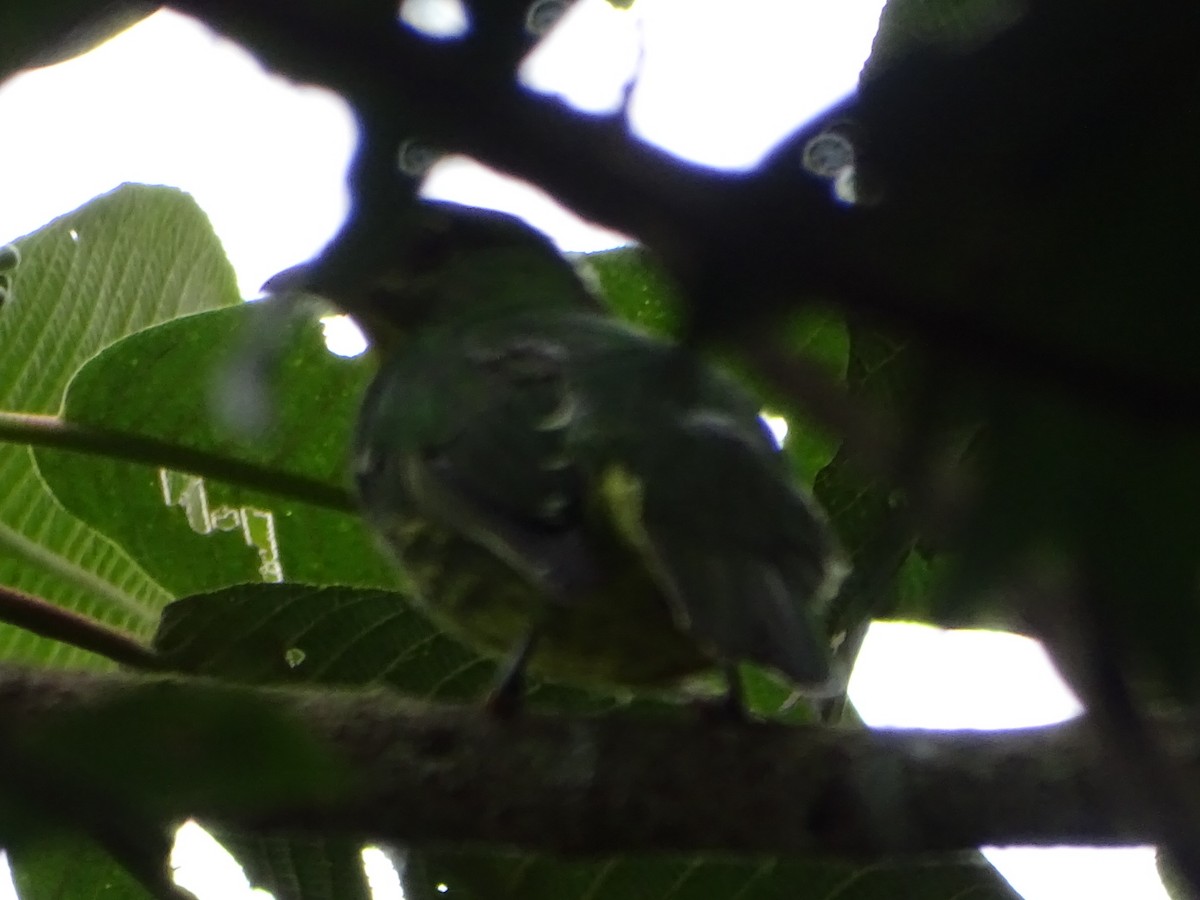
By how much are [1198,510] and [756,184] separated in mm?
259

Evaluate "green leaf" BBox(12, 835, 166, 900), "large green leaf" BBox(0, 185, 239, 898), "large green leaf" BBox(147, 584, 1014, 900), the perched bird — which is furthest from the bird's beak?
"large green leaf" BBox(0, 185, 239, 898)

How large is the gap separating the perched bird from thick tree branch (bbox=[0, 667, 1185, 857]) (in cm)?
12

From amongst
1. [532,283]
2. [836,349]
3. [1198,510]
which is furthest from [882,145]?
[532,283]

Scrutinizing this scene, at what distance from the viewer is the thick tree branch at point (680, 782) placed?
1.84 meters

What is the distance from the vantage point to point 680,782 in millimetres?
2014

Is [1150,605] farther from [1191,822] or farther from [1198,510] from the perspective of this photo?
[1191,822]

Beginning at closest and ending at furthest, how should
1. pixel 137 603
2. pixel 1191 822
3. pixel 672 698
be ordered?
pixel 1191 822, pixel 672 698, pixel 137 603

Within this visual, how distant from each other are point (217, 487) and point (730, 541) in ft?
4.98

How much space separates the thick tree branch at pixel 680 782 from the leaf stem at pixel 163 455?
37.1 inches

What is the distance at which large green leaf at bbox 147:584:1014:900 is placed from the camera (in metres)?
2.53

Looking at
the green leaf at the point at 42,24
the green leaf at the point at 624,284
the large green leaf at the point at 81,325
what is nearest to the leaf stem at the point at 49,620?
the large green leaf at the point at 81,325

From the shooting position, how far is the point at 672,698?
2.90 meters

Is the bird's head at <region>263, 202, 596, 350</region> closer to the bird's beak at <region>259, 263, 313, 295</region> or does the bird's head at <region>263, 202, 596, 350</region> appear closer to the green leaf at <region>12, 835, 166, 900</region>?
the green leaf at <region>12, 835, 166, 900</region>

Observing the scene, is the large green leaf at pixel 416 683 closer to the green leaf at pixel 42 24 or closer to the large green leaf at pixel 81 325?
the large green leaf at pixel 81 325
